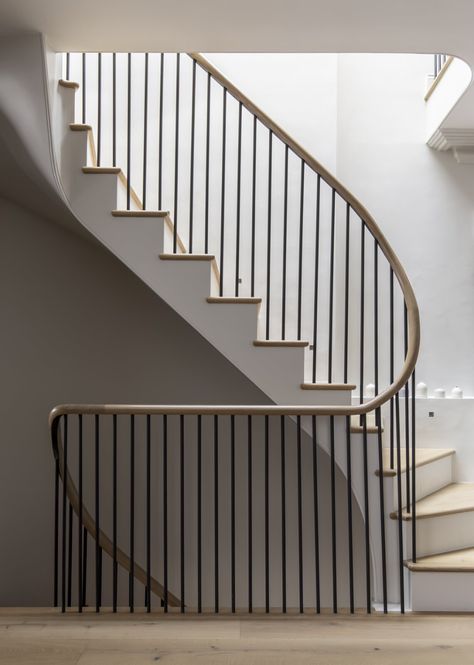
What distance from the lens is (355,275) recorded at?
5535 mm

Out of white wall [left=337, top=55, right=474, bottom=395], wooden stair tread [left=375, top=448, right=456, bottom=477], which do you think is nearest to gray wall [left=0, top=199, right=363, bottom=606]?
wooden stair tread [left=375, top=448, right=456, bottom=477]

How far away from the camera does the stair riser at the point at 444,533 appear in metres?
3.94

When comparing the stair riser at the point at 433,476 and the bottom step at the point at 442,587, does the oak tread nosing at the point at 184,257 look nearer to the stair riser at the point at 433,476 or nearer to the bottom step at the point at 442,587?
the stair riser at the point at 433,476

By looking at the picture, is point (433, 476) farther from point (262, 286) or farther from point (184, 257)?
point (184, 257)

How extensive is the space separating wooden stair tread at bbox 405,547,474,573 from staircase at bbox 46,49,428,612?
0.08 metres

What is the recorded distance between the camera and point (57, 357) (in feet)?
17.9

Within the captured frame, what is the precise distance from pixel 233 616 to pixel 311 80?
4.01m

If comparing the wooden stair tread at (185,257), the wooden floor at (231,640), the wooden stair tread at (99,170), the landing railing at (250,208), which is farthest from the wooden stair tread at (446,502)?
the wooden stair tread at (99,170)

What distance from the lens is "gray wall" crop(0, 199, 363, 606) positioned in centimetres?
541

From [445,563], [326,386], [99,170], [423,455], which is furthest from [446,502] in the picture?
[99,170]
